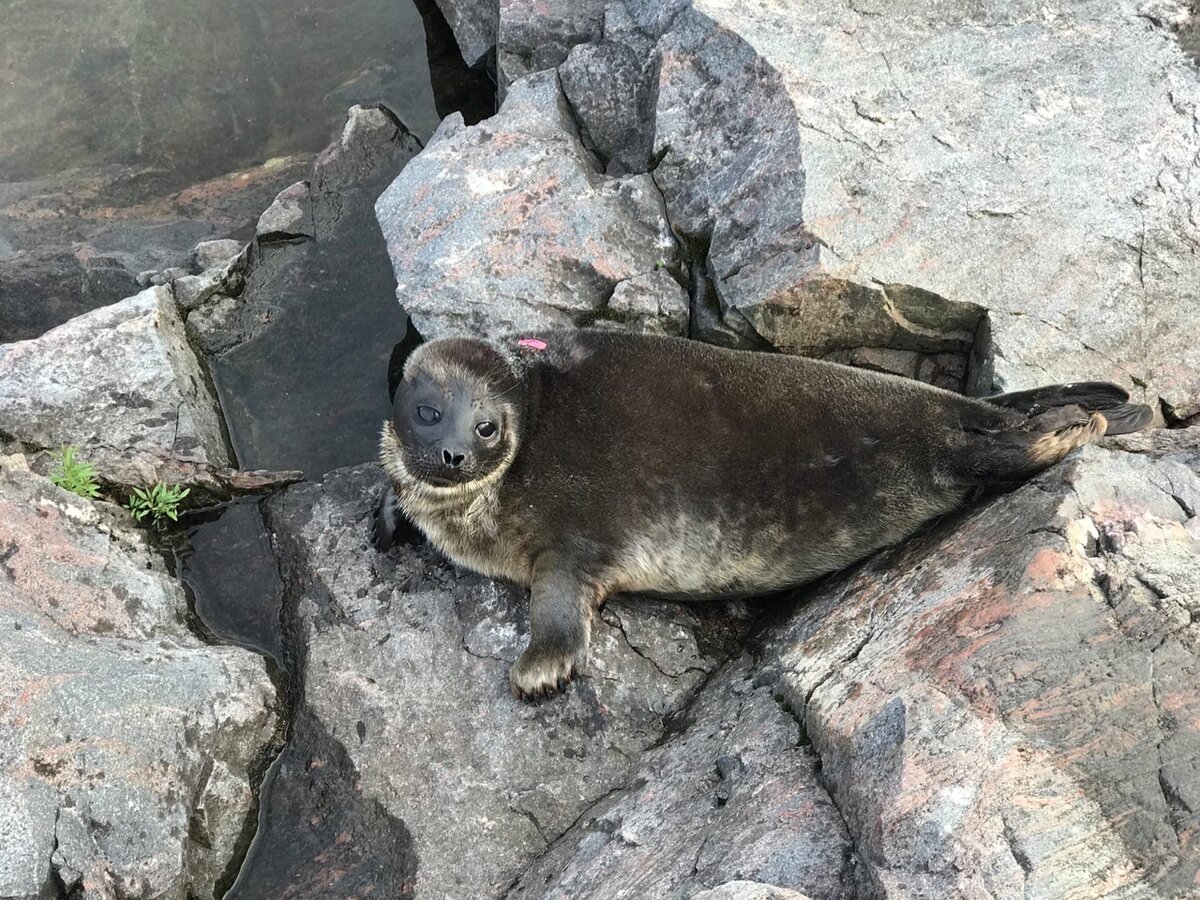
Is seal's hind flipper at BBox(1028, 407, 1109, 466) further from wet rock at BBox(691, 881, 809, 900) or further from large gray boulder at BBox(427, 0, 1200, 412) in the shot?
wet rock at BBox(691, 881, 809, 900)

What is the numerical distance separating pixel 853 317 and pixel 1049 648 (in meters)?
2.34

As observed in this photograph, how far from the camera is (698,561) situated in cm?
495

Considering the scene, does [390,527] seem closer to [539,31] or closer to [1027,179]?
[1027,179]

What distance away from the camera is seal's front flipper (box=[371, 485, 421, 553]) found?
5203mm

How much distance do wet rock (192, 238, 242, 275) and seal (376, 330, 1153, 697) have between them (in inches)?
88.4

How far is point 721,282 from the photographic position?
5.63 meters

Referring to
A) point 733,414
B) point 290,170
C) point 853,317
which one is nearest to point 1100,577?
point 733,414

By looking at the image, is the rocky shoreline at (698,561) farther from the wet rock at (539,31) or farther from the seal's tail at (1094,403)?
the seal's tail at (1094,403)

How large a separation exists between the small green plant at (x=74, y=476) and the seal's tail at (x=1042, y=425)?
12.9 feet

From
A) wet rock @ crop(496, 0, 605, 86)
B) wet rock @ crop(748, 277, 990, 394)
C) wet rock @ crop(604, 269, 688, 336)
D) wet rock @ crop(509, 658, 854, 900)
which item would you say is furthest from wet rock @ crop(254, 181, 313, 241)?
wet rock @ crop(509, 658, 854, 900)

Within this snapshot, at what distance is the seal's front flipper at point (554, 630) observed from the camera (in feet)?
15.0

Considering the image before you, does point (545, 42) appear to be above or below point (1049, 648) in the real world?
above

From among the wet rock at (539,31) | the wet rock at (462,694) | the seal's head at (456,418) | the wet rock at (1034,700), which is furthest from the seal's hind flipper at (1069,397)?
the wet rock at (539,31)

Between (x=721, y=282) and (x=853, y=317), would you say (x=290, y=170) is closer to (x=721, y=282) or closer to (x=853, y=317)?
(x=721, y=282)
